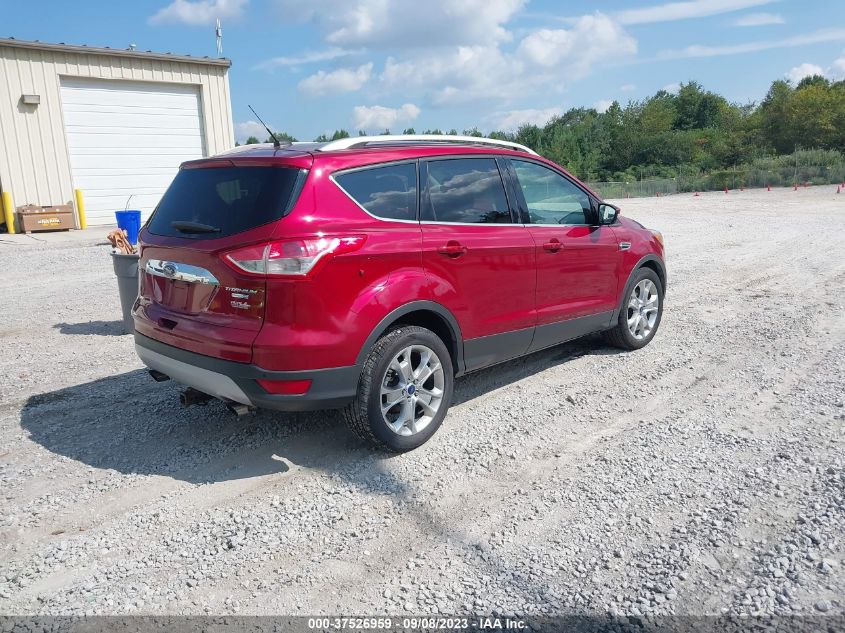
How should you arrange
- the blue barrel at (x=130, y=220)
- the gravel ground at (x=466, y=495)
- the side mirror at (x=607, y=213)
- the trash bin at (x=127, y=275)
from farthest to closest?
the blue barrel at (x=130, y=220) → the trash bin at (x=127, y=275) → the side mirror at (x=607, y=213) → the gravel ground at (x=466, y=495)

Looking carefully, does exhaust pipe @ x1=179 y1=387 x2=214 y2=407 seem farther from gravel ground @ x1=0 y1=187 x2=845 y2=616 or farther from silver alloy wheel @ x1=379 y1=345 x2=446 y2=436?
silver alloy wheel @ x1=379 y1=345 x2=446 y2=436

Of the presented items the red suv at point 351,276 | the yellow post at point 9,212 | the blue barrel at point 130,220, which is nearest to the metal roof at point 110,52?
the yellow post at point 9,212

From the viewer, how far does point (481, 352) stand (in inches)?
192

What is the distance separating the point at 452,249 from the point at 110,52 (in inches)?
705

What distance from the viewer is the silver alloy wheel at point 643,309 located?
654 cm

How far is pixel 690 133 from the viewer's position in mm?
78875

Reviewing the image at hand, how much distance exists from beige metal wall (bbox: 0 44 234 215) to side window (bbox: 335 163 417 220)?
17.0 meters

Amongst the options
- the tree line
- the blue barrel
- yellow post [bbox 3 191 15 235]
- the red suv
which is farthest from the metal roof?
the tree line

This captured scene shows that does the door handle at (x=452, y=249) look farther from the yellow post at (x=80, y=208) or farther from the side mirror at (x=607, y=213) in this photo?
the yellow post at (x=80, y=208)

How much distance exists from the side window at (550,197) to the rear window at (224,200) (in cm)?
209

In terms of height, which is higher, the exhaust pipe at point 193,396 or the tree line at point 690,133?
the tree line at point 690,133

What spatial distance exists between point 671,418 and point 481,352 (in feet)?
4.71

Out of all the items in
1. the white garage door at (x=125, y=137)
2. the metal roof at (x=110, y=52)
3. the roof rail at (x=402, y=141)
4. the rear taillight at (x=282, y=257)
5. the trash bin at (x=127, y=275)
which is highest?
the metal roof at (x=110, y=52)

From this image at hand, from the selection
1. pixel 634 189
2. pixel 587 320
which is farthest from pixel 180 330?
pixel 634 189
